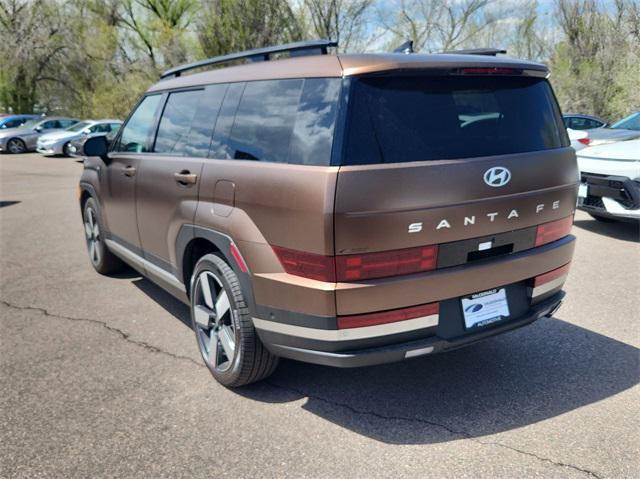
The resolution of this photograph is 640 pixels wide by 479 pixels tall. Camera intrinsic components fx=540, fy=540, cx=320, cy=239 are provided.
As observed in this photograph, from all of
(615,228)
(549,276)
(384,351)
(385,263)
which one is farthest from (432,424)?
(615,228)

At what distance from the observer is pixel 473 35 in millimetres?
37188

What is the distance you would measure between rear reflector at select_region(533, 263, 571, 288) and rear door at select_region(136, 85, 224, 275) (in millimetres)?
2049

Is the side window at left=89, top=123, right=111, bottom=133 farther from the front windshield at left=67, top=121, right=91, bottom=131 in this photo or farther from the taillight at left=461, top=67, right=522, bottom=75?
the taillight at left=461, top=67, right=522, bottom=75

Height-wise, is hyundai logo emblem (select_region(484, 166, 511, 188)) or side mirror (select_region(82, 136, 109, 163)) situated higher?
side mirror (select_region(82, 136, 109, 163))

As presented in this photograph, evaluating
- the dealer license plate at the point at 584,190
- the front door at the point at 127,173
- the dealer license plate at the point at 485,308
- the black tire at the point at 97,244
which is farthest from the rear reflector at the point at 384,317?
the dealer license plate at the point at 584,190

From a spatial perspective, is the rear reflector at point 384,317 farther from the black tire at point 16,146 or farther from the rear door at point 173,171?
the black tire at point 16,146

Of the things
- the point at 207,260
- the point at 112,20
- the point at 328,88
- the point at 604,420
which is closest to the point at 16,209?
the point at 207,260

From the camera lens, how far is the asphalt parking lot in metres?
2.56

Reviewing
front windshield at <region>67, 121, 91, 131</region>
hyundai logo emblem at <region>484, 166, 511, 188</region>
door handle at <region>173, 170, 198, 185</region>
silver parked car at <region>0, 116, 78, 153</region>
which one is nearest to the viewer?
hyundai logo emblem at <region>484, 166, 511, 188</region>

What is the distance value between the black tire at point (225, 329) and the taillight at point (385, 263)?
0.74m

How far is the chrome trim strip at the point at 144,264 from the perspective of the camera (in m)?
3.79

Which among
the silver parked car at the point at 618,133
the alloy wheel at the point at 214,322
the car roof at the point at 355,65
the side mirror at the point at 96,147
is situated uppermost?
the car roof at the point at 355,65

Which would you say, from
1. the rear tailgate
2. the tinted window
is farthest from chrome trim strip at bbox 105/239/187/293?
the rear tailgate

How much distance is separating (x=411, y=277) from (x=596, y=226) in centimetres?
630
